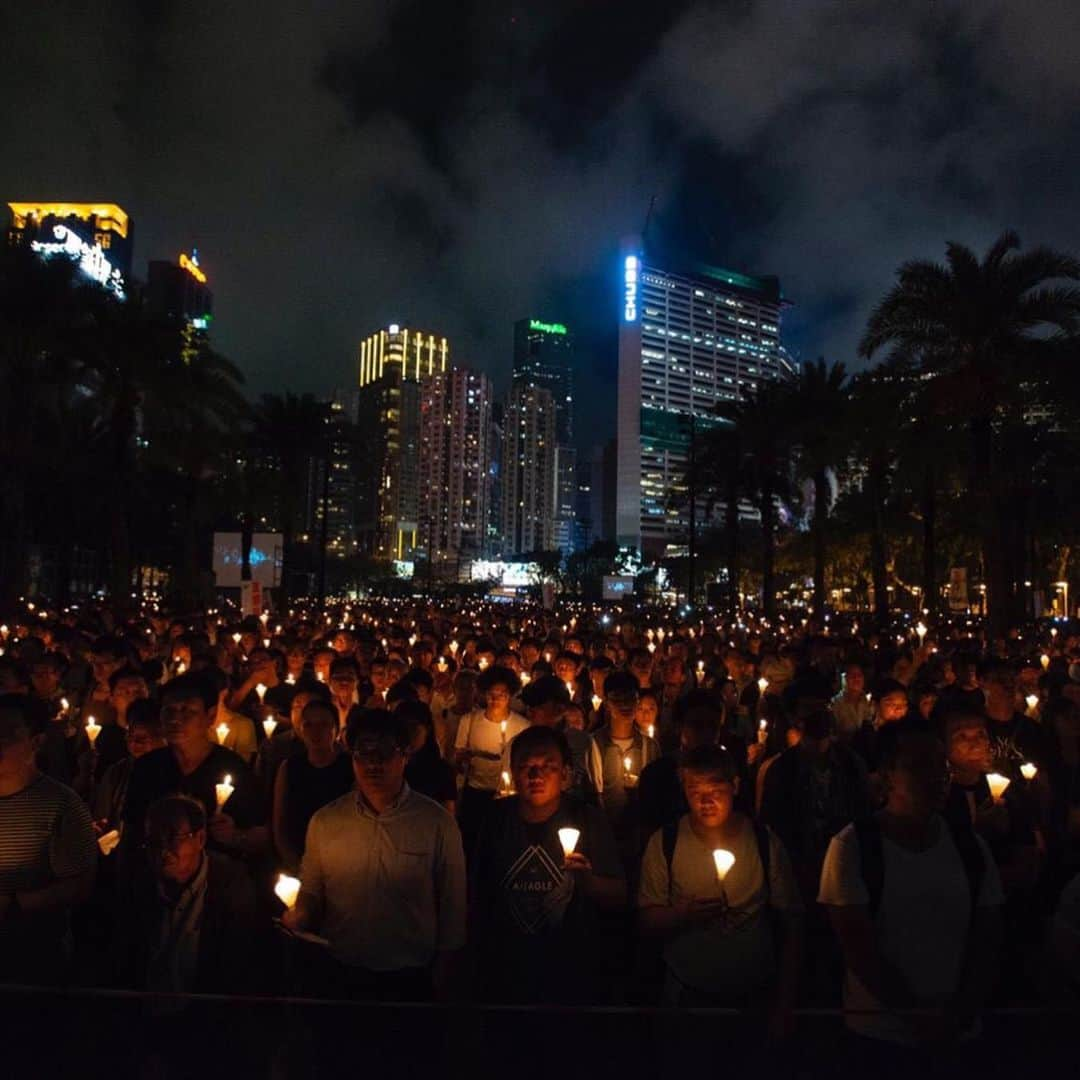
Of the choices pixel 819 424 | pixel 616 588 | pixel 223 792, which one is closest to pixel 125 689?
pixel 223 792

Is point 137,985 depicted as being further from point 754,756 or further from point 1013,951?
point 754,756

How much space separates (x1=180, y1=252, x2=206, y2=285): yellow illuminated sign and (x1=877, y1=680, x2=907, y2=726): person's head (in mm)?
200628

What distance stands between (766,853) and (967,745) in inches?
77.8

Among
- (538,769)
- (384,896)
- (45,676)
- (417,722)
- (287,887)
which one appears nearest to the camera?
(287,887)

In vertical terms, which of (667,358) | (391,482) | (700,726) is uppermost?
(667,358)

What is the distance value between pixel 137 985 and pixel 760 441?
33237mm

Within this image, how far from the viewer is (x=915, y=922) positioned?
3143mm

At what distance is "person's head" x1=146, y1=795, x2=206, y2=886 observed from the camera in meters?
3.75

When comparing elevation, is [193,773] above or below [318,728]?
below

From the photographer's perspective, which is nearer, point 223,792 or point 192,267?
point 223,792

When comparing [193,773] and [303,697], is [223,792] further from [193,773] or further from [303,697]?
[303,697]

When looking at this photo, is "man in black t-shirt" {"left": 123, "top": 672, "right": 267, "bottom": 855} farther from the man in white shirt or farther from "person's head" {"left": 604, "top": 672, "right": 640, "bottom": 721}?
the man in white shirt

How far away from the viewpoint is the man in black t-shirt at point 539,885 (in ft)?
12.2

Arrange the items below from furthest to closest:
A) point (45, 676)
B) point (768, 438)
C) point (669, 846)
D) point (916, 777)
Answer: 1. point (768, 438)
2. point (45, 676)
3. point (669, 846)
4. point (916, 777)
